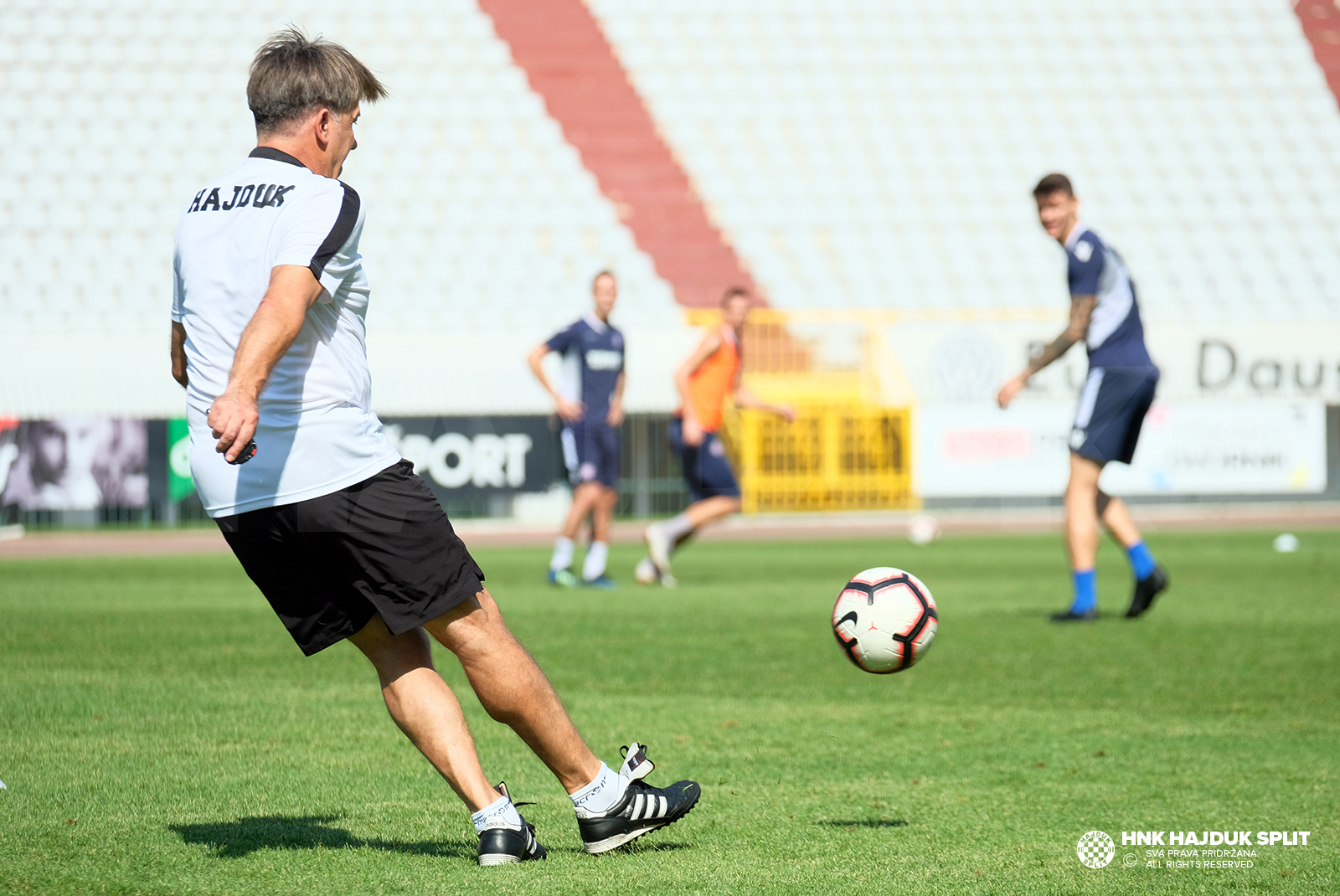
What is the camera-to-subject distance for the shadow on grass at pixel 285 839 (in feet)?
11.7

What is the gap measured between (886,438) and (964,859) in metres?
16.6

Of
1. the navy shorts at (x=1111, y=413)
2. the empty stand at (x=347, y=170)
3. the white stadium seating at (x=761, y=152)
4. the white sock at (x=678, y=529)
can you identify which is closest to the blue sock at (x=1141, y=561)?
the navy shorts at (x=1111, y=413)

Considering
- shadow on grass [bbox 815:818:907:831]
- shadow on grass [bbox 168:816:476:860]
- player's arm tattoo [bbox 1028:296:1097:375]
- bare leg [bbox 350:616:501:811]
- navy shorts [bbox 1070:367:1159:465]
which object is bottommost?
shadow on grass [bbox 815:818:907:831]

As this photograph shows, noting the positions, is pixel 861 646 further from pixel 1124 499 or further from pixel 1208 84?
pixel 1208 84

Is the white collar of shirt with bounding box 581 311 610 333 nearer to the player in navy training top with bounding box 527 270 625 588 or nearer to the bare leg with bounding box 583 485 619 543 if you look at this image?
the player in navy training top with bounding box 527 270 625 588

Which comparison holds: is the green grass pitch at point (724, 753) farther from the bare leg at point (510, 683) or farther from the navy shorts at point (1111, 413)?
the navy shorts at point (1111, 413)

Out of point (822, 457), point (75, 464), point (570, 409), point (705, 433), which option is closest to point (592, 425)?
point (570, 409)

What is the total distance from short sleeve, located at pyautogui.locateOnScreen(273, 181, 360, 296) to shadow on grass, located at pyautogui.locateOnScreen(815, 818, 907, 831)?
6.08 feet

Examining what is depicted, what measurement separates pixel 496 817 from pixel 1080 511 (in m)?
5.64

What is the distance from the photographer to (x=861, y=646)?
14.1 ft

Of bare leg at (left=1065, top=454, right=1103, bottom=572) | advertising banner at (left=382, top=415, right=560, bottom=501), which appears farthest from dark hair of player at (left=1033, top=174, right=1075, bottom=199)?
advertising banner at (left=382, top=415, right=560, bottom=501)

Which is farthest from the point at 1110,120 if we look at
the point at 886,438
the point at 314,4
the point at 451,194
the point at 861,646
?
the point at 861,646

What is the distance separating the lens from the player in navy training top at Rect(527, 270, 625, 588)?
11336 mm

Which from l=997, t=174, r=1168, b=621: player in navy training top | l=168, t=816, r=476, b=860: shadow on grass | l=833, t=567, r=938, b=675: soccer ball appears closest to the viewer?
l=168, t=816, r=476, b=860: shadow on grass
